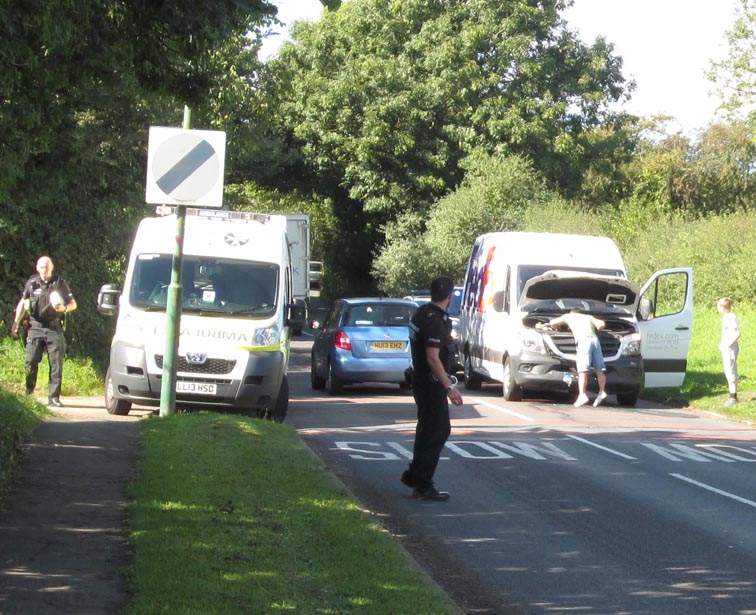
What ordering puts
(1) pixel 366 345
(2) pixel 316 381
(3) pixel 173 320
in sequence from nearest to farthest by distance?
(3) pixel 173 320, (1) pixel 366 345, (2) pixel 316 381

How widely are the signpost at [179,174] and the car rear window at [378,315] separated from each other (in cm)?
828

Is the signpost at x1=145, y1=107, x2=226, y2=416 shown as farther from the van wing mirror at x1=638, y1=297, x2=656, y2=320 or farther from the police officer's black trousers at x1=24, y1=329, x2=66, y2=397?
the van wing mirror at x1=638, y1=297, x2=656, y2=320

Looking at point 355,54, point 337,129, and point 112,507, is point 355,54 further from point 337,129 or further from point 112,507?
point 112,507

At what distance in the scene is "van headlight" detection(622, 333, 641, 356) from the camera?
831 inches

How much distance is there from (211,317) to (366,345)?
19.8 ft

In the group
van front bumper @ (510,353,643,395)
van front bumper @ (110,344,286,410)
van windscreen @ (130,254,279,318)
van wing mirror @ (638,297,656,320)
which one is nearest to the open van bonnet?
van wing mirror @ (638,297,656,320)

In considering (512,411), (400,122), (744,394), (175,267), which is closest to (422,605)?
(175,267)

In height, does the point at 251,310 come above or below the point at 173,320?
above

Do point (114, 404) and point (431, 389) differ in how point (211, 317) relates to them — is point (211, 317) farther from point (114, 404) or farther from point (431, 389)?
point (431, 389)

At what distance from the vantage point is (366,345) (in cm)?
2223

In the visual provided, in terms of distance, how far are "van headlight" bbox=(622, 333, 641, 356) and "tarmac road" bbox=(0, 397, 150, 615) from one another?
34.0 ft

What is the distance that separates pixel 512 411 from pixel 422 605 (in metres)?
13.3

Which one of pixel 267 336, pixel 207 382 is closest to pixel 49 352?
pixel 207 382

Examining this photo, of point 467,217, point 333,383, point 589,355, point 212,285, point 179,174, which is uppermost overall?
point 467,217
